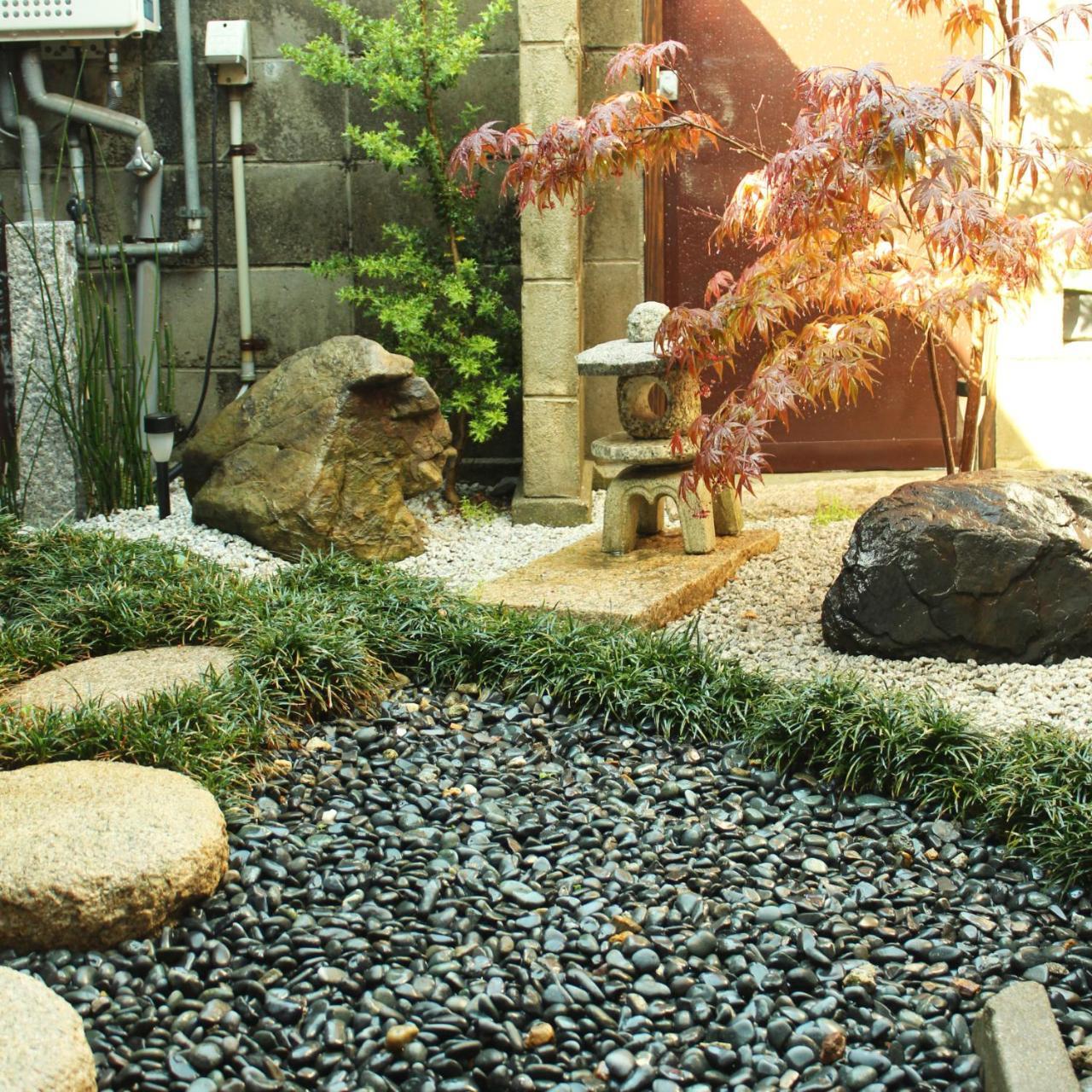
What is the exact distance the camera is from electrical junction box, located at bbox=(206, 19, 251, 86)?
5.63m

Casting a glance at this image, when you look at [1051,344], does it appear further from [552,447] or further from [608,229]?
[552,447]

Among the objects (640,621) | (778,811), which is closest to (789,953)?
(778,811)

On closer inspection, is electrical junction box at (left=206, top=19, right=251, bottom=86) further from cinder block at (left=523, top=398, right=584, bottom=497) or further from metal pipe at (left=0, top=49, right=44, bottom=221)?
cinder block at (left=523, top=398, right=584, bottom=497)

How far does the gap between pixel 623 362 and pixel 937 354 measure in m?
2.10

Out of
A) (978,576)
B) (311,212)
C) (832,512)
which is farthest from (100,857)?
(311,212)

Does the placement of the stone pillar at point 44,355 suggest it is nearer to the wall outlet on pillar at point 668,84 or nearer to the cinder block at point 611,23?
the cinder block at point 611,23

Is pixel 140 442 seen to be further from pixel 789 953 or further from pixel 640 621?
pixel 789 953

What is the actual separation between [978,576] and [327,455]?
244 cm

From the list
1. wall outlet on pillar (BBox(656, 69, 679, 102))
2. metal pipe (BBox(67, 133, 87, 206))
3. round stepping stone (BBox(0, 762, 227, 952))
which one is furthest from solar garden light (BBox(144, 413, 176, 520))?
round stepping stone (BBox(0, 762, 227, 952))

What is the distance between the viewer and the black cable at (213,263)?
5.82 m

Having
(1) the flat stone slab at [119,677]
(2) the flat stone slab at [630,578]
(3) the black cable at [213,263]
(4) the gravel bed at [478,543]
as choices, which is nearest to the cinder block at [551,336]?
(4) the gravel bed at [478,543]

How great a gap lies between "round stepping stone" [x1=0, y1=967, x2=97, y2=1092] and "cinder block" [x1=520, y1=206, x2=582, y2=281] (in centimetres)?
375

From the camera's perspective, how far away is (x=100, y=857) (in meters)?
2.47

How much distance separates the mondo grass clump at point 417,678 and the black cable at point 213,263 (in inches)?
63.1
